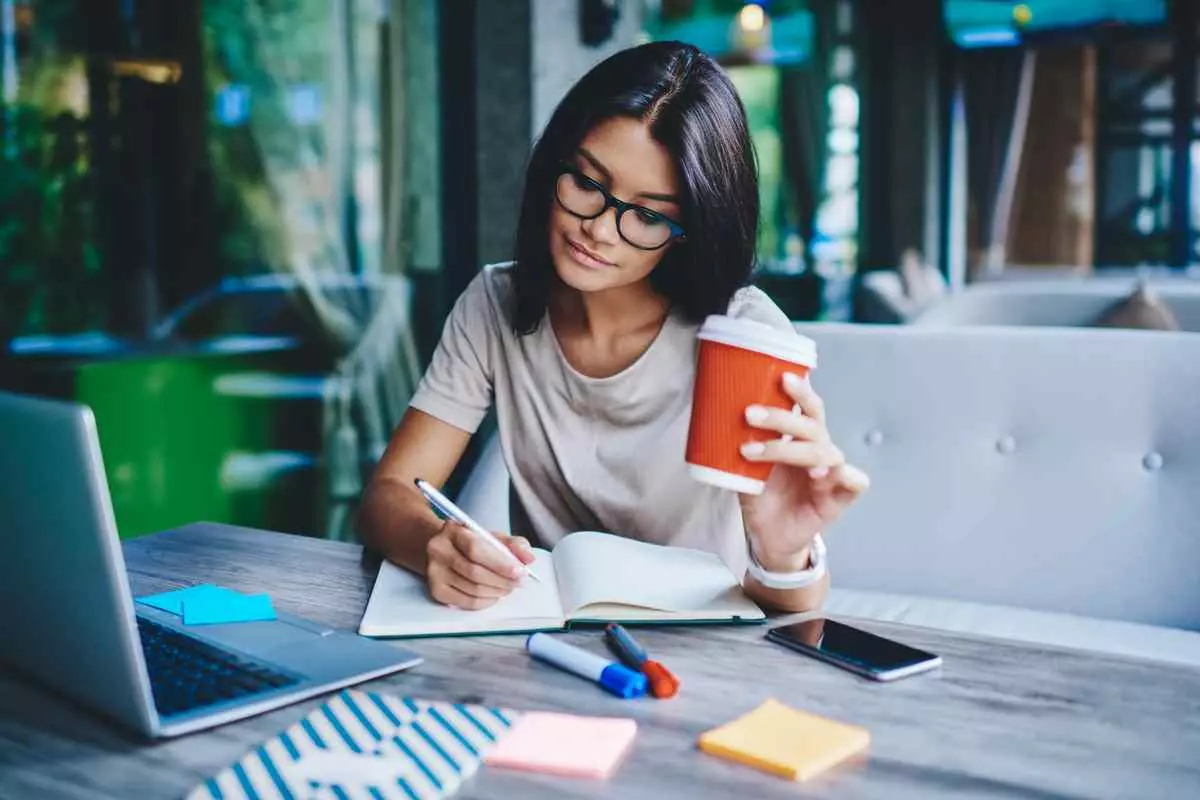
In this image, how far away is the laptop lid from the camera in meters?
0.85

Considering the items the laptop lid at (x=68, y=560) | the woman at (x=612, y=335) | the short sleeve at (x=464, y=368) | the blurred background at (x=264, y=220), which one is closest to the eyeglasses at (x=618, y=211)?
the woman at (x=612, y=335)

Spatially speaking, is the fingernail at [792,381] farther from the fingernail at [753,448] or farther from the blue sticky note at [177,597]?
the blue sticky note at [177,597]

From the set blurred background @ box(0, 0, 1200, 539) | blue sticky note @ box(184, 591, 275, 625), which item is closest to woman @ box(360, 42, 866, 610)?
blue sticky note @ box(184, 591, 275, 625)

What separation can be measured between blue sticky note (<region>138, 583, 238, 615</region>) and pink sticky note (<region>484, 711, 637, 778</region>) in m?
0.52

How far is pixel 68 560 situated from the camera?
89 cm

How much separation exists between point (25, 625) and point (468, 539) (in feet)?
1.46

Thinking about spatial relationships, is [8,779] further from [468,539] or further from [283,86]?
[283,86]

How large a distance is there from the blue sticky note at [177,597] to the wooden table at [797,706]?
12 centimetres

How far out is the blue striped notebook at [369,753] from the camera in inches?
33.3

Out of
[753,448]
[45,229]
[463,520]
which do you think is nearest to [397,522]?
[463,520]

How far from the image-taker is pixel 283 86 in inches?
140

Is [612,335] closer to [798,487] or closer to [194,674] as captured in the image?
[798,487]

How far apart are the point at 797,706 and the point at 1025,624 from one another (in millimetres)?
1144

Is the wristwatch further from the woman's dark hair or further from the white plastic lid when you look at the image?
the woman's dark hair
